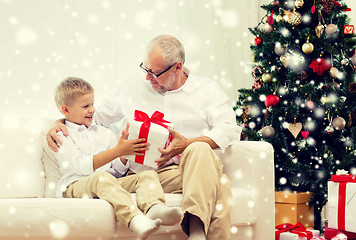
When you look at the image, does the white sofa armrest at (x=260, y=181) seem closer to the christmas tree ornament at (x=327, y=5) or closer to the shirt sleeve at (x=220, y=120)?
the shirt sleeve at (x=220, y=120)

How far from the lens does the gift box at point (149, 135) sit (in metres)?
1.99

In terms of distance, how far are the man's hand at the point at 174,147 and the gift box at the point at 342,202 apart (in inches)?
38.8

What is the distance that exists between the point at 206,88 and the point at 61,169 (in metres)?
0.81

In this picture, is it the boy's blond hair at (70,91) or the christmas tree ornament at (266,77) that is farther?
the christmas tree ornament at (266,77)

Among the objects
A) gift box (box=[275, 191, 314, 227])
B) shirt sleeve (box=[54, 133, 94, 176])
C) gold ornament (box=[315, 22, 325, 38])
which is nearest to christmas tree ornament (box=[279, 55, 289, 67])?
gold ornament (box=[315, 22, 325, 38])

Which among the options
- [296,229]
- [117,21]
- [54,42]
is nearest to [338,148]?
[296,229]

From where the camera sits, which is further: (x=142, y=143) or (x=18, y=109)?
(x=18, y=109)

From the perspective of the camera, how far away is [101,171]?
74.2 inches

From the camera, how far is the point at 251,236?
80.0 inches

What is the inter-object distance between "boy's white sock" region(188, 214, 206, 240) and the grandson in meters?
0.13

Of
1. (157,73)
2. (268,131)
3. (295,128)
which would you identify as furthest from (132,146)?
(295,128)

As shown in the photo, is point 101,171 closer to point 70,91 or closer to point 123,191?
point 123,191

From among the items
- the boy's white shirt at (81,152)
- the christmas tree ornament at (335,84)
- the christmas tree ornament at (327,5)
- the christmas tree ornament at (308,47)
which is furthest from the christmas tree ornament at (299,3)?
the boy's white shirt at (81,152)

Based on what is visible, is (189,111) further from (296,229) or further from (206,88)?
(296,229)
